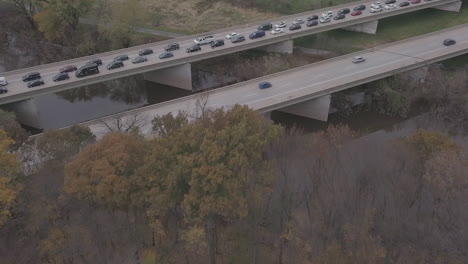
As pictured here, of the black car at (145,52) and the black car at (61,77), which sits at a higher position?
the black car at (145,52)

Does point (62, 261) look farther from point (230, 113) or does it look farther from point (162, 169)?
point (230, 113)

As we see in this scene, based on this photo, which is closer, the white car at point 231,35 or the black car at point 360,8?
the white car at point 231,35

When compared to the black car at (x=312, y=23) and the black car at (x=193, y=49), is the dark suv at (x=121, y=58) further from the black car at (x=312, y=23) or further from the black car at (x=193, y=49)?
the black car at (x=312, y=23)

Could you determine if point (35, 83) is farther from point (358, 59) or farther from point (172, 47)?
point (358, 59)

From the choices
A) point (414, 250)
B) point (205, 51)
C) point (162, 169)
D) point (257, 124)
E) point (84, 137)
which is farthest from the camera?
point (205, 51)

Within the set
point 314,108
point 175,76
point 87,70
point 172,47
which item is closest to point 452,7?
point 314,108

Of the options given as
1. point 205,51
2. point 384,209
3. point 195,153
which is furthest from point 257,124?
point 205,51

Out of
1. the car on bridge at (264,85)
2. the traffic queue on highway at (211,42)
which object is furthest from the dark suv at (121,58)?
the car on bridge at (264,85)

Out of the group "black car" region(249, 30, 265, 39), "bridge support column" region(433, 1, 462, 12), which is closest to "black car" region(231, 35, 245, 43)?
"black car" region(249, 30, 265, 39)
